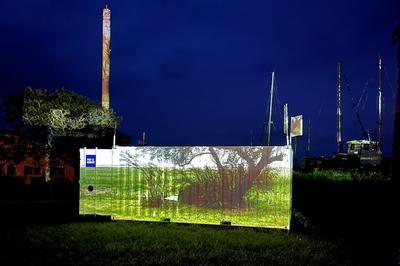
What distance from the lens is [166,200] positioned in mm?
13742

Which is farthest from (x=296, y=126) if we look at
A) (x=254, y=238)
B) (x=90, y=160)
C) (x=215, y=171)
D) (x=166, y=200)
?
(x=90, y=160)

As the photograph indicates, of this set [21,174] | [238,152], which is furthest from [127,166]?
[21,174]

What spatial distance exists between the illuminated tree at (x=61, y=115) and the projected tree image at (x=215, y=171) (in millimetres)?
12887

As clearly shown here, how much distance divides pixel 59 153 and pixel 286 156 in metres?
15.8

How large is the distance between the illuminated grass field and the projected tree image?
0.20 ft

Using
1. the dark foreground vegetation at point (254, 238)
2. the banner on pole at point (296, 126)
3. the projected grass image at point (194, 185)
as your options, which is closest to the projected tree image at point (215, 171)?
the projected grass image at point (194, 185)

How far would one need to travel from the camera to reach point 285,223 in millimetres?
12383

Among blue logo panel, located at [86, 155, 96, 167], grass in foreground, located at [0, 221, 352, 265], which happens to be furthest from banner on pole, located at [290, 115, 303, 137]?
blue logo panel, located at [86, 155, 96, 167]

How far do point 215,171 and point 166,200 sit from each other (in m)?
1.58

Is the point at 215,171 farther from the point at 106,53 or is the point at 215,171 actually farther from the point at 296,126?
the point at 106,53

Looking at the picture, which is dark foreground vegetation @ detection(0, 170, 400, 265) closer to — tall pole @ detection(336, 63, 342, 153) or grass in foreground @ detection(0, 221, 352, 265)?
grass in foreground @ detection(0, 221, 352, 265)

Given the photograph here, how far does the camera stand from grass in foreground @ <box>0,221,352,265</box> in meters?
9.14

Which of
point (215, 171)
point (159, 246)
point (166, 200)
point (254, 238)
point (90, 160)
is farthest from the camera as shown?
point (90, 160)

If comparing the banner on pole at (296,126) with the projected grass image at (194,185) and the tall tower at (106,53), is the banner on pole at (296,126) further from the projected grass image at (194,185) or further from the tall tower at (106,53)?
the tall tower at (106,53)
